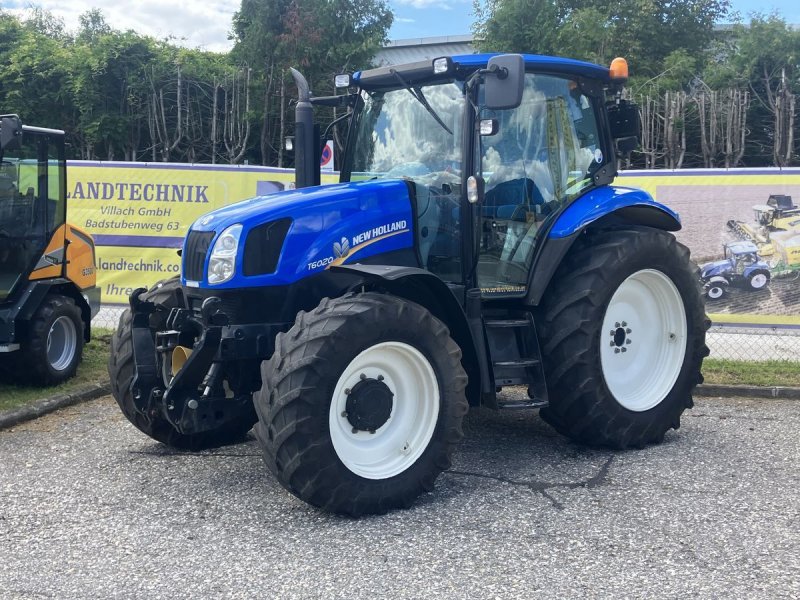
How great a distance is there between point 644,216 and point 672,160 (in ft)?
20.3

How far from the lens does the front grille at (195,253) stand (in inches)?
194

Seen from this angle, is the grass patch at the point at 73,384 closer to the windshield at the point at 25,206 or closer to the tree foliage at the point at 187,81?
the windshield at the point at 25,206

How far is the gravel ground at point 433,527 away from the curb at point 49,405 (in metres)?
0.52

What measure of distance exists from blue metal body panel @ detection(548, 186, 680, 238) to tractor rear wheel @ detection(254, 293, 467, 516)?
4.33ft

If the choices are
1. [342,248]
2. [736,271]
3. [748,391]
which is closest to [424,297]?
[342,248]

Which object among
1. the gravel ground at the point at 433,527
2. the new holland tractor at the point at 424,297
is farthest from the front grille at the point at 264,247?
the gravel ground at the point at 433,527

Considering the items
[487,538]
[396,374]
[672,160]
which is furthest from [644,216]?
[672,160]

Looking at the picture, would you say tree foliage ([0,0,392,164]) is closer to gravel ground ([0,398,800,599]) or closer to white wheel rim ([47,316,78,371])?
white wheel rim ([47,316,78,371])

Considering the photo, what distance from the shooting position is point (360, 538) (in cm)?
420

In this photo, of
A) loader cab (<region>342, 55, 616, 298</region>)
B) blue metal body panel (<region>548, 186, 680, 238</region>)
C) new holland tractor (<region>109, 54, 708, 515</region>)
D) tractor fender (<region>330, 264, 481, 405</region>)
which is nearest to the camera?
new holland tractor (<region>109, 54, 708, 515</region>)

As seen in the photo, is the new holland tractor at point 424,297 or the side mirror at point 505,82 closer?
the new holland tractor at point 424,297

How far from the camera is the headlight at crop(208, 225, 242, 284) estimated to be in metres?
4.73

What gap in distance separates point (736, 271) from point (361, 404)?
577cm

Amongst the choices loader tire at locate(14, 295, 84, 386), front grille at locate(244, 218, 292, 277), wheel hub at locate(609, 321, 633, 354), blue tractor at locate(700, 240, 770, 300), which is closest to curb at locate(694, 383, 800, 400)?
blue tractor at locate(700, 240, 770, 300)
